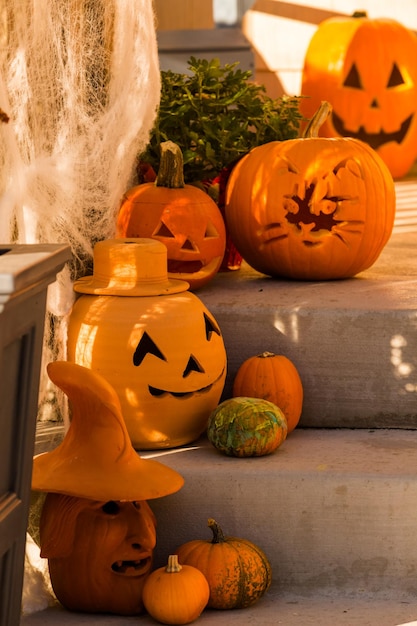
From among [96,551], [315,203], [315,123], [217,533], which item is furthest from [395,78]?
[96,551]

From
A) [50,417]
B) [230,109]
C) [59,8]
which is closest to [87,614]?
[50,417]

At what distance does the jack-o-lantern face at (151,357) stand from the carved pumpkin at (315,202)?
58 cm

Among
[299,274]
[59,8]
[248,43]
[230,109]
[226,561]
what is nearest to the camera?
[226,561]

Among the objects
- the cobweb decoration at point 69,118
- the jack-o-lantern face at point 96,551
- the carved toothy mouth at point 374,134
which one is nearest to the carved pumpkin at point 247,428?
the jack-o-lantern face at point 96,551

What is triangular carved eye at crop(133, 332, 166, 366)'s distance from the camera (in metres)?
2.62

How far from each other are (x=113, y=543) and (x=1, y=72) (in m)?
1.10

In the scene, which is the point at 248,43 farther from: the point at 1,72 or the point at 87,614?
the point at 87,614

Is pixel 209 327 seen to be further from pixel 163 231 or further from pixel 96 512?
pixel 96 512

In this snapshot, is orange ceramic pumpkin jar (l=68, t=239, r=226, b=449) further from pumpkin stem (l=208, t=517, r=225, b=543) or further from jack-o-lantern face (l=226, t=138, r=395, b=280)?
jack-o-lantern face (l=226, t=138, r=395, b=280)

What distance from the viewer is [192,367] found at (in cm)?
269

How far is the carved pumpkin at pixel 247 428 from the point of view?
8.41 feet

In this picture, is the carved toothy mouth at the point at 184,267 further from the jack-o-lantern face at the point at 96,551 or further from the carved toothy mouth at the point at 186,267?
the jack-o-lantern face at the point at 96,551

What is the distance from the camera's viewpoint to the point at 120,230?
3123 mm

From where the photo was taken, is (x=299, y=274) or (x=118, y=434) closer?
(x=118, y=434)
